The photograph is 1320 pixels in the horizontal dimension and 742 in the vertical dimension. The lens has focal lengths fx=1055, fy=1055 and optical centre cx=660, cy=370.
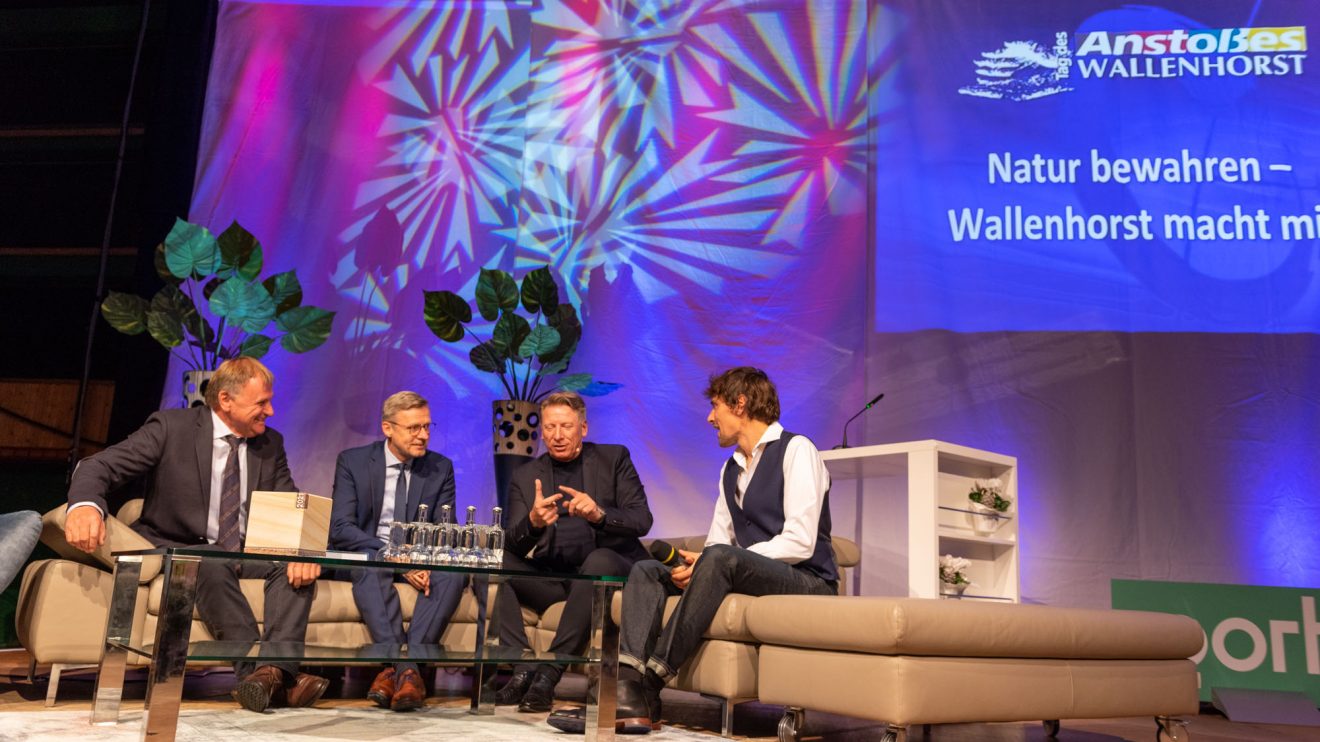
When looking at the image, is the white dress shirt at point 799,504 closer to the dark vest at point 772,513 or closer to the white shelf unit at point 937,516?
the dark vest at point 772,513

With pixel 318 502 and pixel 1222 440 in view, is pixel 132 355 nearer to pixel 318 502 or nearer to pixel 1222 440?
pixel 318 502

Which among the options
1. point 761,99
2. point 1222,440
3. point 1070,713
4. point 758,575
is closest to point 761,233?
point 761,99

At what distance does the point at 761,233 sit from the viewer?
5.25m

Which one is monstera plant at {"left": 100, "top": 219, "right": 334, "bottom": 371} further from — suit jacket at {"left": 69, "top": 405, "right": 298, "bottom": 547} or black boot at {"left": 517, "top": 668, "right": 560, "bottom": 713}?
black boot at {"left": 517, "top": 668, "right": 560, "bottom": 713}

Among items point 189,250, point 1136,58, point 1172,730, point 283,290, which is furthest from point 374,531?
point 1136,58

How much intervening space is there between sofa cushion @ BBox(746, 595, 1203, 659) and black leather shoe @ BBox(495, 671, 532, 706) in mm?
768

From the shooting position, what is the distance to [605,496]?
3.61m

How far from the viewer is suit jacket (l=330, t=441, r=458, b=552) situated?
3.47 m

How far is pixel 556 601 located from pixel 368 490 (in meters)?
0.74

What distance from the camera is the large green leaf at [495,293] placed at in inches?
187

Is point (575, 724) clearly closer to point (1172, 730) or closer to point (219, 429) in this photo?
point (219, 429)

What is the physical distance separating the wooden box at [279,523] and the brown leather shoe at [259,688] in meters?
0.46

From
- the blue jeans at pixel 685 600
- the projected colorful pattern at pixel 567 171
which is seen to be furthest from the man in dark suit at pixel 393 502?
the projected colorful pattern at pixel 567 171

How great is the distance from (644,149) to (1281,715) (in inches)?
146
